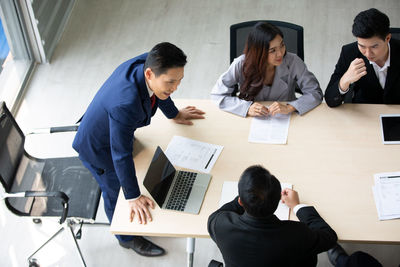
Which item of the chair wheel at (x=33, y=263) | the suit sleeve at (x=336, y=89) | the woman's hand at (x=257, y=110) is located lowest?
the chair wheel at (x=33, y=263)

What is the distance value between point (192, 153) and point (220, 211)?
55cm

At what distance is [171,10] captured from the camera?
502 cm

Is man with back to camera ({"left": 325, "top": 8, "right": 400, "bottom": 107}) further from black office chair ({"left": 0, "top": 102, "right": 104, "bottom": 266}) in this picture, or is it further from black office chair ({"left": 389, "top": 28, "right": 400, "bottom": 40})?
black office chair ({"left": 0, "top": 102, "right": 104, "bottom": 266})

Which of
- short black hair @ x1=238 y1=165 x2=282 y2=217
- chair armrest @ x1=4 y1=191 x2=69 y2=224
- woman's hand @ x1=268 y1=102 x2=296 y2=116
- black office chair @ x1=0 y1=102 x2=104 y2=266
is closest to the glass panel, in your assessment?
black office chair @ x1=0 y1=102 x2=104 y2=266

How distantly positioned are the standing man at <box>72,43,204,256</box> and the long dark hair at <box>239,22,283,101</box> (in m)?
0.60

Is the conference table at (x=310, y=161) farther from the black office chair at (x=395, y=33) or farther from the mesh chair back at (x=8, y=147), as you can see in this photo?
the mesh chair back at (x=8, y=147)

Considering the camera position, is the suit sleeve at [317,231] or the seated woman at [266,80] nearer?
the suit sleeve at [317,231]

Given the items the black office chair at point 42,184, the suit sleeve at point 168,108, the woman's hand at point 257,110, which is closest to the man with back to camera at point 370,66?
the woman's hand at point 257,110

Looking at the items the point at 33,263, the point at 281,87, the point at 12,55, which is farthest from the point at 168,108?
the point at 12,55

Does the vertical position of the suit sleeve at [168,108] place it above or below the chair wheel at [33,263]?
above

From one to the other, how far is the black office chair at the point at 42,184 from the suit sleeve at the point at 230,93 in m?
0.88

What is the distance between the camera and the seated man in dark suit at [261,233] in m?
1.92

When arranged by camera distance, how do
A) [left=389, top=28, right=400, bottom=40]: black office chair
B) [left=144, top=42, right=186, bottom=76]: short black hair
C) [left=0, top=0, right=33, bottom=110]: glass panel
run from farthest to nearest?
[left=0, top=0, right=33, bottom=110]: glass panel < [left=389, top=28, right=400, bottom=40]: black office chair < [left=144, top=42, right=186, bottom=76]: short black hair

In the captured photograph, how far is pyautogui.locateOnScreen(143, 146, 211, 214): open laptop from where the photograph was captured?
240 centimetres
